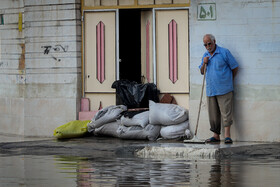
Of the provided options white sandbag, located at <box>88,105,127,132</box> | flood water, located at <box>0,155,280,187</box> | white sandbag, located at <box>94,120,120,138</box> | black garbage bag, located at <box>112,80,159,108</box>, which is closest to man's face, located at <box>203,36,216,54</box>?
black garbage bag, located at <box>112,80,159,108</box>

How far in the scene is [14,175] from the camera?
9430 mm

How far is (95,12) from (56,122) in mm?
2410

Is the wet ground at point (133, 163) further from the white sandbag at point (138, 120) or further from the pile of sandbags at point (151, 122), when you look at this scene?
the white sandbag at point (138, 120)

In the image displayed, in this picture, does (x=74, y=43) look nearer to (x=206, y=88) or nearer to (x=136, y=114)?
(x=136, y=114)

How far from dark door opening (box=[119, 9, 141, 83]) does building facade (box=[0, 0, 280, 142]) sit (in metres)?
0.02

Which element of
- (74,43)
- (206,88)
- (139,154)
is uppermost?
(74,43)

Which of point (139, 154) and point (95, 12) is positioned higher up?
point (95, 12)

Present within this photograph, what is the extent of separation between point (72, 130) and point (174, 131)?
2.10 meters

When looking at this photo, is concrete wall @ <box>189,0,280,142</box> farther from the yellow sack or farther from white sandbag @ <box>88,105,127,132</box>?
the yellow sack

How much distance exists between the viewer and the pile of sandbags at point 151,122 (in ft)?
44.8

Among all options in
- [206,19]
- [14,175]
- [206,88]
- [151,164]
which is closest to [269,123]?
[206,88]

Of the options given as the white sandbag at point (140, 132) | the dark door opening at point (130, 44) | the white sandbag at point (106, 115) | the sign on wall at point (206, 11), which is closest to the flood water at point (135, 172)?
the white sandbag at point (140, 132)

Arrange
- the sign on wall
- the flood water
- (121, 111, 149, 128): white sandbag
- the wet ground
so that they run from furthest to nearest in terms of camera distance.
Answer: (121, 111, 149, 128): white sandbag < the sign on wall < the wet ground < the flood water

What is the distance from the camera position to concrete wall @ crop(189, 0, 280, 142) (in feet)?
42.8
